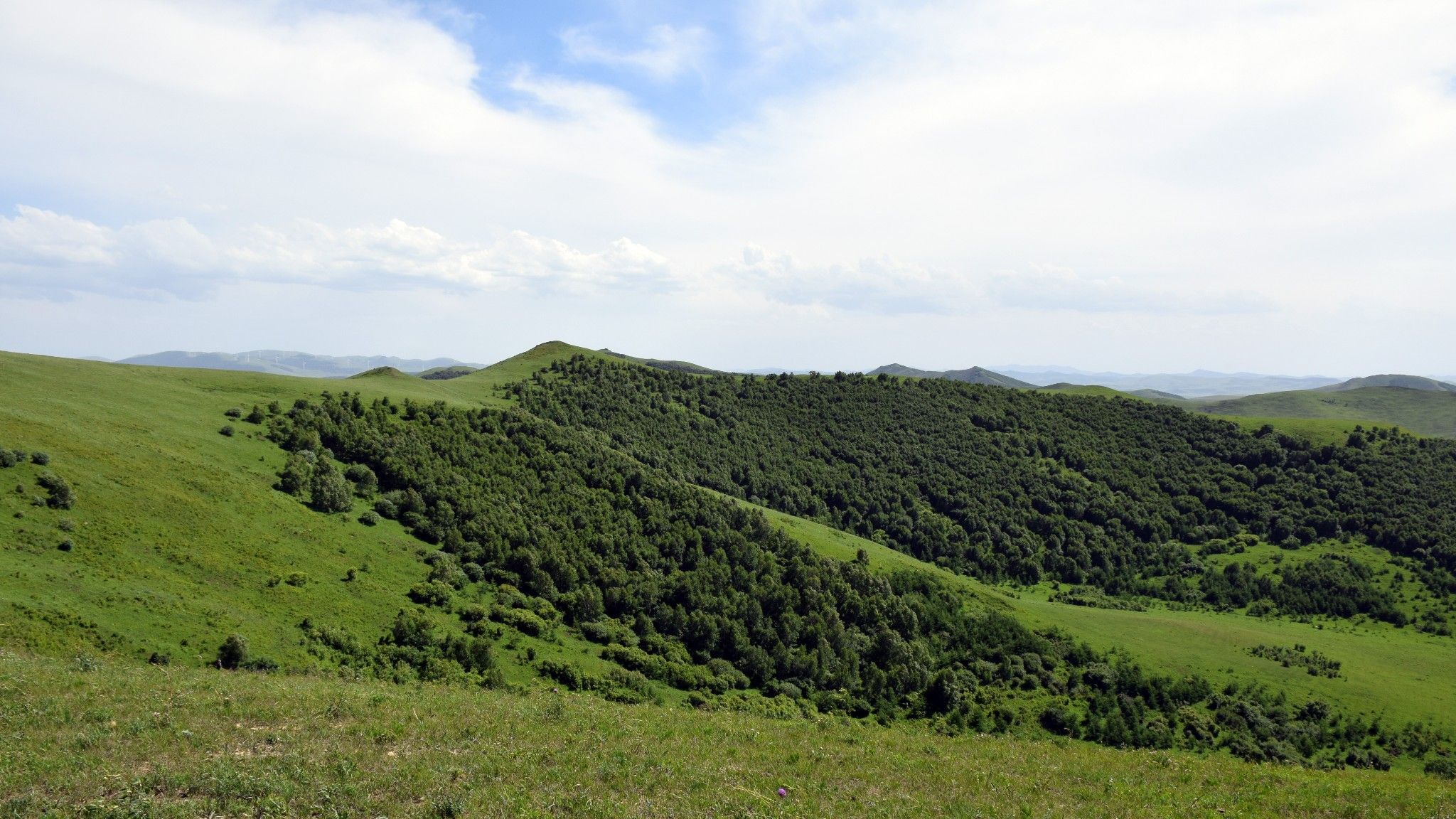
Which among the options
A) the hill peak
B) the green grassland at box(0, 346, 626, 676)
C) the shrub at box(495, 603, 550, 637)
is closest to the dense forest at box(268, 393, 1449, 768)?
the shrub at box(495, 603, 550, 637)

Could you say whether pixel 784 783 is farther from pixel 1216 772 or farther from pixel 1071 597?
pixel 1071 597

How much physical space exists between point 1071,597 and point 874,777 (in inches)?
4728

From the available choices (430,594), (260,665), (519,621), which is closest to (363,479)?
(430,594)

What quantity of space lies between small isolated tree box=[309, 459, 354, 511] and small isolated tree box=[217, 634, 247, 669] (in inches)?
1187

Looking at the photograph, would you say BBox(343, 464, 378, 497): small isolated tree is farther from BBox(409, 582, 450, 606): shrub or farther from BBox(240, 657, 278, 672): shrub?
BBox(240, 657, 278, 672): shrub

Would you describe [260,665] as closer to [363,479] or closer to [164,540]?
[164,540]

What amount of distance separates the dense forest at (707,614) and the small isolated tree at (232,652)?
8506 millimetres

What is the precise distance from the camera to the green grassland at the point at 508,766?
659 inches

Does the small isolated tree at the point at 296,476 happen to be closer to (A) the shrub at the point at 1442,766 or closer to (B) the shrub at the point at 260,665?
(B) the shrub at the point at 260,665

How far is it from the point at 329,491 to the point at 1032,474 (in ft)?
493

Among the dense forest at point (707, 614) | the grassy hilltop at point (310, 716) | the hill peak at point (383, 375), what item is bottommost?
the dense forest at point (707, 614)

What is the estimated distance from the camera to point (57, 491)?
156 ft

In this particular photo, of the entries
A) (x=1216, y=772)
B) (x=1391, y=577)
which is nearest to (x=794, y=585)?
(x=1216, y=772)

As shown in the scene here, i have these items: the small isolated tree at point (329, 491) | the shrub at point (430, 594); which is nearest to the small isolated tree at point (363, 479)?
the small isolated tree at point (329, 491)
